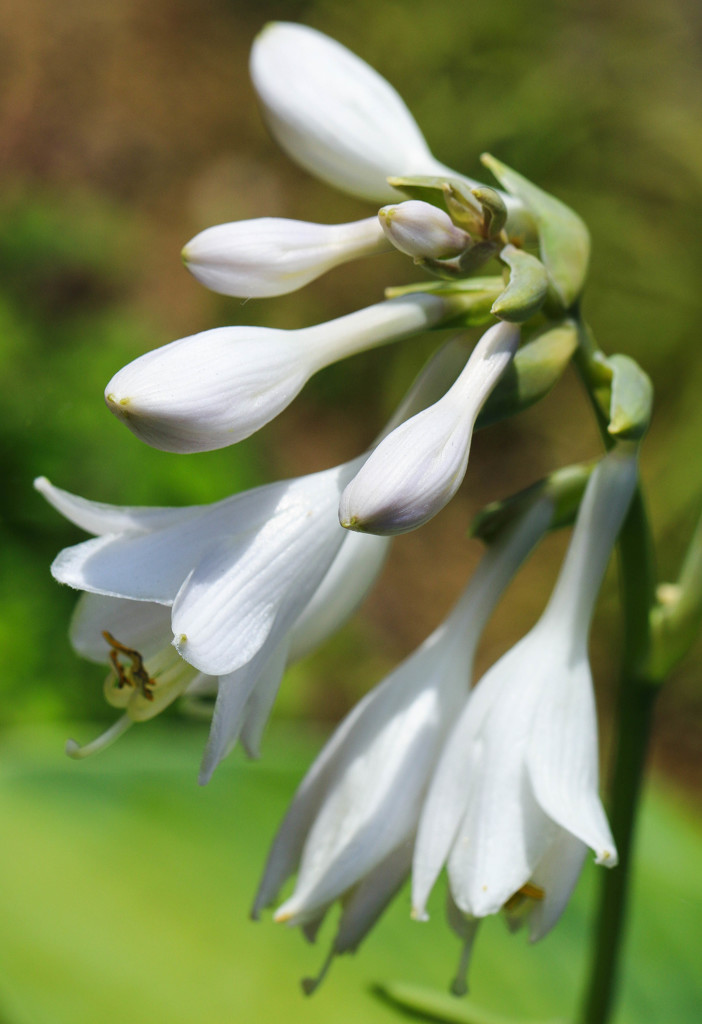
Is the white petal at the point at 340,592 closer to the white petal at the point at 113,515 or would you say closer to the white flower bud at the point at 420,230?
the white petal at the point at 113,515

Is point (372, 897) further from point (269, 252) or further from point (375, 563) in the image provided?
point (269, 252)

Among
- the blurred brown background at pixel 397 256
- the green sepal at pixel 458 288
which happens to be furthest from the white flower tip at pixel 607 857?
the blurred brown background at pixel 397 256

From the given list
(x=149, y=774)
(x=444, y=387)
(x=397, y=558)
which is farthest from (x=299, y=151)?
(x=397, y=558)

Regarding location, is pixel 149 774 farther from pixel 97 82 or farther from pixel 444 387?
pixel 97 82

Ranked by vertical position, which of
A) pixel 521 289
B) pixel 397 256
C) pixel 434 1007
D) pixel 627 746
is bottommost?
pixel 397 256

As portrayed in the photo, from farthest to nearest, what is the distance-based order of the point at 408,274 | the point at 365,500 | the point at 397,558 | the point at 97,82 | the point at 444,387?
the point at 97,82, the point at 408,274, the point at 397,558, the point at 444,387, the point at 365,500

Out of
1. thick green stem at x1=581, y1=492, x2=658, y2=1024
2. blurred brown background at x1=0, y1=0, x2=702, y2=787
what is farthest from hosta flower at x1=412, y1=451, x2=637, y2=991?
blurred brown background at x1=0, y1=0, x2=702, y2=787

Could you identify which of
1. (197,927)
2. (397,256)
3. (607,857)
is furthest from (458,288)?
(397,256)
